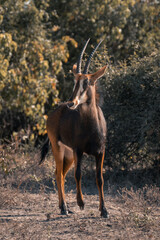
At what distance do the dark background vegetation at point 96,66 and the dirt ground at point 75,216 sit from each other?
81 cm

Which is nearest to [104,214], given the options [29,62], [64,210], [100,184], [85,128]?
[100,184]

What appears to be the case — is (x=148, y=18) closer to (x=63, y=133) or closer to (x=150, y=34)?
(x=150, y=34)

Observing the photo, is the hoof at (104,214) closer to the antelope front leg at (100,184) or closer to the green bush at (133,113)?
the antelope front leg at (100,184)

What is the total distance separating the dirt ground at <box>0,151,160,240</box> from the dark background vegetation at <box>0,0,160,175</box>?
2.66 feet

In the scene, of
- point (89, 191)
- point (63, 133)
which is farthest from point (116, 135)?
point (63, 133)

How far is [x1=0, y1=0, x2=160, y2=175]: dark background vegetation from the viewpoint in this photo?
7.64 m

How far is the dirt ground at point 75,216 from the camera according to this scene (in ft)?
15.5

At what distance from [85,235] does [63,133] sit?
1798 millimetres

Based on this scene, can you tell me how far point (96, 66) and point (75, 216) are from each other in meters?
4.18

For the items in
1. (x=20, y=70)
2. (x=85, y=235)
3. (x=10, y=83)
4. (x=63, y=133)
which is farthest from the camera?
(x=20, y=70)

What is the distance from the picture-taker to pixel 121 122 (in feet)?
25.2

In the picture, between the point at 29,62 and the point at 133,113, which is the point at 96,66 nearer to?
the point at 133,113

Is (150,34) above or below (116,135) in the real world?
above

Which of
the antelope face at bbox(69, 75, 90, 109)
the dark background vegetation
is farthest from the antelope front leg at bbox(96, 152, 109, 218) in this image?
the dark background vegetation
